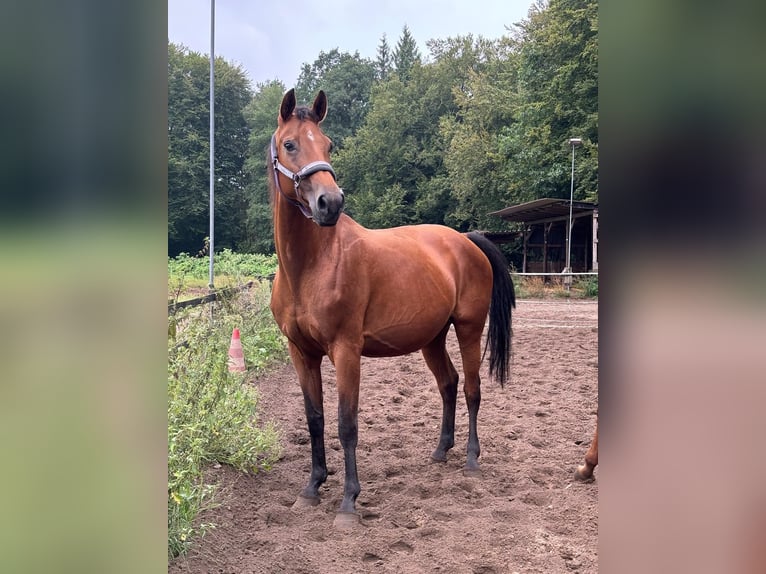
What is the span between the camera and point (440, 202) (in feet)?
97.2

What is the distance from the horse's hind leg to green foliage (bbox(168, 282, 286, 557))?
122 centimetres

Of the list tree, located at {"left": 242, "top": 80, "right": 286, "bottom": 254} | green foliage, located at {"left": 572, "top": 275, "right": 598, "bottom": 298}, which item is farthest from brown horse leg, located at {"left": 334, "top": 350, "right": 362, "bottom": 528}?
tree, located at {"left": 242, "top": 80, "right": 286, "bottom": 254}

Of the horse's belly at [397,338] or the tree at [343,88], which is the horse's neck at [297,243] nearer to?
the horse's belly at [397,338]

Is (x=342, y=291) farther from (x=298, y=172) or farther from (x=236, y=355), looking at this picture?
(x=236, y=355)

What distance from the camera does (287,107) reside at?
2936 millimetres

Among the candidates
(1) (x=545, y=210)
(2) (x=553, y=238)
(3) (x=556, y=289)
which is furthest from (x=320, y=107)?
(2) (x=553, y=238)

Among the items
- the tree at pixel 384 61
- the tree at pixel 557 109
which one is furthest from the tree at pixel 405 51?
the tree at pixel 557 109

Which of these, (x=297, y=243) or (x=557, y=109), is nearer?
(x=297, y=243)

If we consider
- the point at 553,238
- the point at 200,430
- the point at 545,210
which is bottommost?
the point at 200,430

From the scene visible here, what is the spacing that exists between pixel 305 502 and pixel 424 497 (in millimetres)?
735

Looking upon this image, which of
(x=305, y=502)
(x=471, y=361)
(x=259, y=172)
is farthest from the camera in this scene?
(x=259, y=172)
